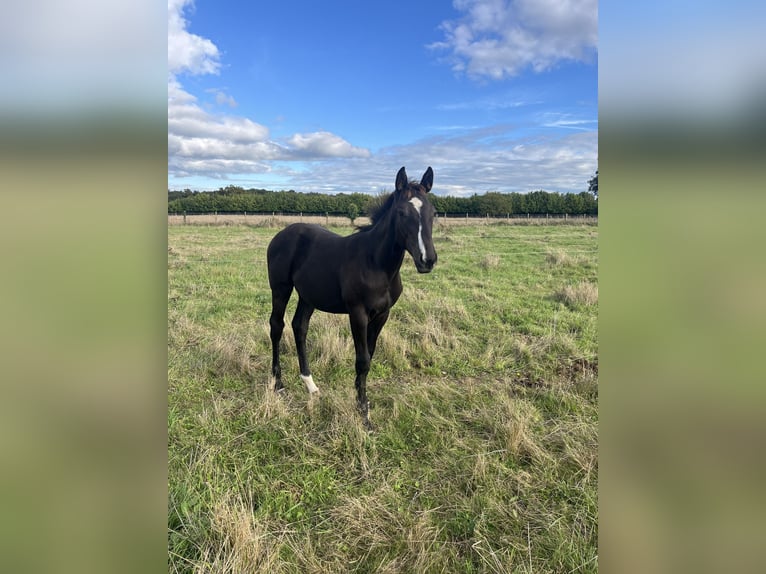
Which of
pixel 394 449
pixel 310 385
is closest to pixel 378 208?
pixel 310 385

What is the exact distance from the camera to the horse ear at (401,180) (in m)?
3.44

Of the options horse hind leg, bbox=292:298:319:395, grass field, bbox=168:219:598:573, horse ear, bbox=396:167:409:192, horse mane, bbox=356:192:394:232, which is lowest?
grass field, bbox=168:219:598:573

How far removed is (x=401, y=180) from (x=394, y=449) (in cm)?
228

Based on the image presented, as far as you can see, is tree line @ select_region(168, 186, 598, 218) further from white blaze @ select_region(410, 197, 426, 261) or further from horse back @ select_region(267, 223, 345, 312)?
white blaze @ select_region(410, 197, 426, 261)

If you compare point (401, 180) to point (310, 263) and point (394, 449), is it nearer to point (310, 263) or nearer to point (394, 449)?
point (310, 263)

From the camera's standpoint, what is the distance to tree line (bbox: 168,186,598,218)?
113ft

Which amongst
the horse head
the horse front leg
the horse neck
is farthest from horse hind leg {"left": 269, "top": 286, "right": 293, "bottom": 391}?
the horse head

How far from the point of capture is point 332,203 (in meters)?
40.7
